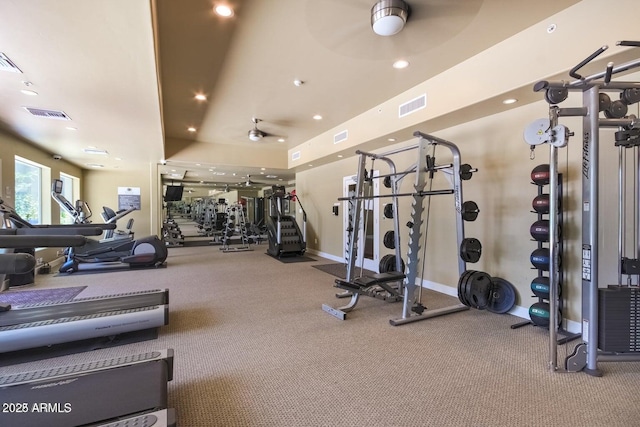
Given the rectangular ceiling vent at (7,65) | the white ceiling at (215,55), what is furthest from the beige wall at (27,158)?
the rectangular ceiling vent at (7,65)

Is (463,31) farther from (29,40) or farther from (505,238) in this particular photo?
(29,40)

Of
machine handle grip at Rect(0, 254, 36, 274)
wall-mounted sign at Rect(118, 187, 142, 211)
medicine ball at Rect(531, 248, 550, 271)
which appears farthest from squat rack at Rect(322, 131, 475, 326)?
wall-mounted sign at Rect(118, 187, 142, 211)

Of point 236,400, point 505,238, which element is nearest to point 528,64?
point 505,238

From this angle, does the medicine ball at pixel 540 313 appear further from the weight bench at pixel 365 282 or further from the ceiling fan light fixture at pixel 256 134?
the ceiling fan light fixture at pixel 256 134

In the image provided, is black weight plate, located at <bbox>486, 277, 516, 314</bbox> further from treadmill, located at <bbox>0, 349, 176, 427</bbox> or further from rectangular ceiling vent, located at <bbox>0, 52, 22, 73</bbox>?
rectangular ceiling vent, located at <bbox>0, 52, 22, 73</bbox>

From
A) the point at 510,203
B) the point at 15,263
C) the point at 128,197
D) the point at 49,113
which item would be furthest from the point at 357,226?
the point at 128,197

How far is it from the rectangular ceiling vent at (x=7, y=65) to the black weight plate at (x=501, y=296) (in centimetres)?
532

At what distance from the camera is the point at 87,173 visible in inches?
369

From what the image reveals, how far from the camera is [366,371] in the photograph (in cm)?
232

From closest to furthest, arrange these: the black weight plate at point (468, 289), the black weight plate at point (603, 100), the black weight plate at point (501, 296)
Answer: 1. the black weight plate at point (603, 100)
2. the black weight plate at point (468, 289)
3. the black weight plate at point (501, 296)

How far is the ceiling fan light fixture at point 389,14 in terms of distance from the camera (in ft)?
7.90

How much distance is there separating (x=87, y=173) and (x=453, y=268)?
10.6 meters

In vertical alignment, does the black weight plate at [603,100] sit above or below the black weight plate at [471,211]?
above

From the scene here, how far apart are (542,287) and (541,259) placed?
0.29 metres
